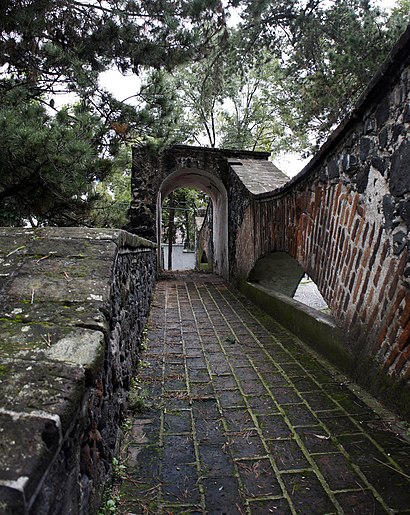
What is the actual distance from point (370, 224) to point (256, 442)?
1612mm

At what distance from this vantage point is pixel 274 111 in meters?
19.5

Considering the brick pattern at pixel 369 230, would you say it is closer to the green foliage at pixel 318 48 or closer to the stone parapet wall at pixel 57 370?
the stone parapet wall at pixel 57 370

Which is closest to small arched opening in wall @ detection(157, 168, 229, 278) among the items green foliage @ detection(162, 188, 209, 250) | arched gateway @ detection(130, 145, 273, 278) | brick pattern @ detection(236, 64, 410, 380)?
arched gateway @ detection(130, 145, 273, 278)

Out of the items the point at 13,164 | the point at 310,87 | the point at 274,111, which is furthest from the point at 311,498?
the point at 274,111

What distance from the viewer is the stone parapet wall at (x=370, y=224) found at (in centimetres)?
223

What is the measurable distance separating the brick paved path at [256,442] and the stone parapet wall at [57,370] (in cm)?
28

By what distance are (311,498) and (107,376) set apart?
3.35 feet

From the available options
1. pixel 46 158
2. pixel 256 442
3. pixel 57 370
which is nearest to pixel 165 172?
pixel 46 158

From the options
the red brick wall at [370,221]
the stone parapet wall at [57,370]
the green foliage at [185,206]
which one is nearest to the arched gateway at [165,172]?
the red brick wall at [370,221]

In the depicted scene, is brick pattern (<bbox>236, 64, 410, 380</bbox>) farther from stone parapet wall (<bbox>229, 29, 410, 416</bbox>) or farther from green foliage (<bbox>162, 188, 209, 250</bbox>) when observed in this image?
green foliage (<bbox>162, 188, 209, 250</bbox>)

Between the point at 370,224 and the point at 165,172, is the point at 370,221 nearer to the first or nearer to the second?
the point at 370,224

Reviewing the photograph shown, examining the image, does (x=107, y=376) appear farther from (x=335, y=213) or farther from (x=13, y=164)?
(x=13, y=164)

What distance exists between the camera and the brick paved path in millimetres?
1611

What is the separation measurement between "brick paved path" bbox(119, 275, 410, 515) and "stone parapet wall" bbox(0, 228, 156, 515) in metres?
0.28
